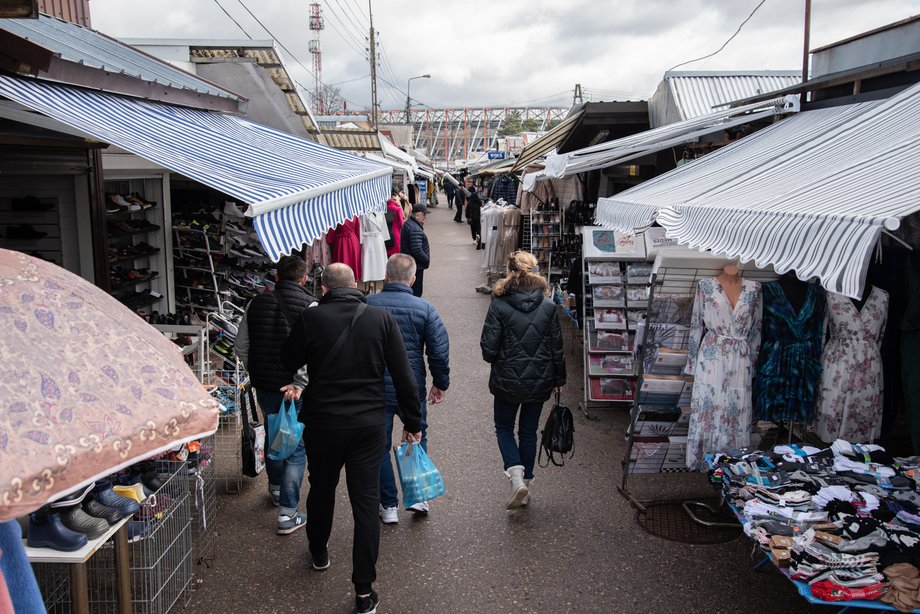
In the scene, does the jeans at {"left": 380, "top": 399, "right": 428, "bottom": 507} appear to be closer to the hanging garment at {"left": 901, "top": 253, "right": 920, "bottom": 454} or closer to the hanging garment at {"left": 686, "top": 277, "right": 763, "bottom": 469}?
the hanging garment at {"left": 686, "top": 277, "right": 763, "bottom": 469}

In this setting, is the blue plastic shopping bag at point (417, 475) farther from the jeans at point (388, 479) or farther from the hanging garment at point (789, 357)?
the hanging garment at point (789, 357)

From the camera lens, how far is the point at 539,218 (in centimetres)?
1225

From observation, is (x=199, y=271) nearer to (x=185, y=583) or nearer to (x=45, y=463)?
(x=185, y=583)

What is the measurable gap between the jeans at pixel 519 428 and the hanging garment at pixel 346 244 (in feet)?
18.5

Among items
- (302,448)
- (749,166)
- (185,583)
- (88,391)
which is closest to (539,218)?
(749,166)

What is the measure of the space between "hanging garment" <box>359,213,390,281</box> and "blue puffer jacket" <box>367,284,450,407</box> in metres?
6.05

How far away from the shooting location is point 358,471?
383 centimetres

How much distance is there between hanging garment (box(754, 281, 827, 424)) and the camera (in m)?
4.80

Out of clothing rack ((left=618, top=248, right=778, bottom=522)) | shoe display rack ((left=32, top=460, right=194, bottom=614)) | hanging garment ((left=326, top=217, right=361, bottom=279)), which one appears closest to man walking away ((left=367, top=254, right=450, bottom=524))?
shoe display rack ((left=32, top=460, right=194, bottom=614))

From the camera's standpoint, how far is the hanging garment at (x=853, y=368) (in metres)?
4.57

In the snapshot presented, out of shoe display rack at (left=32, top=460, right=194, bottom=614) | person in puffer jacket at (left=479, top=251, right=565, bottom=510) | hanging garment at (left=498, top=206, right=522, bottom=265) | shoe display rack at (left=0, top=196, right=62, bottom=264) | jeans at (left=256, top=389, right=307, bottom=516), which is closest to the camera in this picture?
shoe display rack at (left=32, top=460, right=194, bottom=614)

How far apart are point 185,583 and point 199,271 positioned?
4.89 metres

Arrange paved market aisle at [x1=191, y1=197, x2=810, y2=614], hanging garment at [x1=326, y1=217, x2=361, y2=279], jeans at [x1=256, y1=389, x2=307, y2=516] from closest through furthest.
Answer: paved market aisle at [x1=191, y1=197, x2=810, y2=614], jeans at [x1=256, y1=389, x2=307, y2=516], hanging garment at [x1=326, y1=217, x2=361, y2=279]

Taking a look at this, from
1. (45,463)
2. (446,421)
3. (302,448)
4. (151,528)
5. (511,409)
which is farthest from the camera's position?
(446,421)
